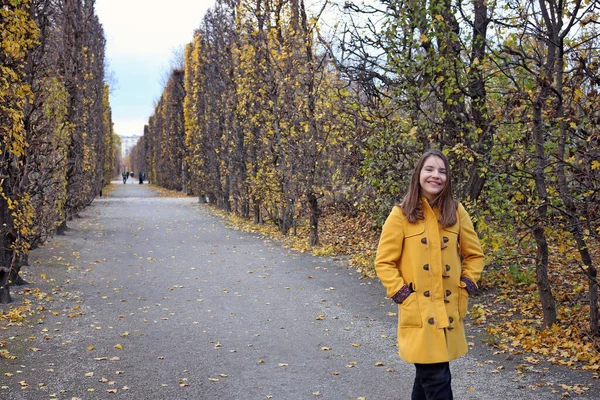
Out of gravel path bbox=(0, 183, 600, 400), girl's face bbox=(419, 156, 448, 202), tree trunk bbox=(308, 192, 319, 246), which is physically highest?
girl's face bbox=(419, 156, 448, 202)

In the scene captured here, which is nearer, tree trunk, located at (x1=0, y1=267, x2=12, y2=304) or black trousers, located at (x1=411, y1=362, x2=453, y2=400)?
black trousers, located at (x1=411, y1=362, x2=453, y2=400)

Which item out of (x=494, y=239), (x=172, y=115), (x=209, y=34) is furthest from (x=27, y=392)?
(x=172, y=115)

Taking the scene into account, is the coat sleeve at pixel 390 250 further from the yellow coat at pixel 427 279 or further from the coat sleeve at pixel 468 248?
the coat sleeve at pixel 468 248

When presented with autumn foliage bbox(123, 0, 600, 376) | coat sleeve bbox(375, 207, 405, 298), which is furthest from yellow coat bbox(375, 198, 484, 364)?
autumn foliage bbox(123, 0, 600, 376)

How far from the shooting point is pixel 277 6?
18.2 m

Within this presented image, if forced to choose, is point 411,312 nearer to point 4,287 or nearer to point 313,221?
point 4,287

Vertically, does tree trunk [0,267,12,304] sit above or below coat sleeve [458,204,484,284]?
below

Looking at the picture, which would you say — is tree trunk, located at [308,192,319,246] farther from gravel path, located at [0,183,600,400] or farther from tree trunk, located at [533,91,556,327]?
tree trunk, located at [533,91,556,327]

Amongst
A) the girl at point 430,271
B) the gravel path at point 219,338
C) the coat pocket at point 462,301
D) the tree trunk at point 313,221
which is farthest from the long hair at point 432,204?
the tree trunk at point 313,221

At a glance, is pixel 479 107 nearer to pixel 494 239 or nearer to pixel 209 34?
pixel 494 239

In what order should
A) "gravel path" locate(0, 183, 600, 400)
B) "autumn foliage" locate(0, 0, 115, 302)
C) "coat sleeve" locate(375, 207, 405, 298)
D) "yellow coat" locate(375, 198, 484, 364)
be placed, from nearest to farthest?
"yellow coat" locate(375, 198, 484, 364)
"coat sleeve" locate(375, 207, 405, 298)
"gravel path" locate(0, 183, 600, 400)
"autumn foliage" locate(0, 0, 115, 302)

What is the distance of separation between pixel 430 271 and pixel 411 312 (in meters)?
0.26

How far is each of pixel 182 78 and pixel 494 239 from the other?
45.5 metres

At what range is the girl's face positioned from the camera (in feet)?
12.9
